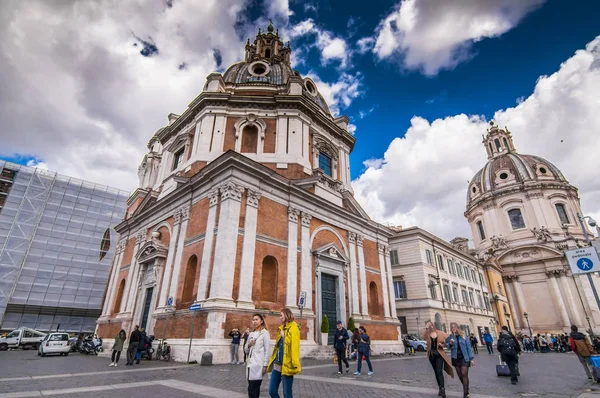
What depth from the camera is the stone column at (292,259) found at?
16016 mm

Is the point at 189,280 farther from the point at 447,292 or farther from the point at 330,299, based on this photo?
the point at 447,292

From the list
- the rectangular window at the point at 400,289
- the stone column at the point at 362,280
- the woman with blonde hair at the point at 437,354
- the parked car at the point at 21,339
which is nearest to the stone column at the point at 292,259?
the stone column at the point at 362,280

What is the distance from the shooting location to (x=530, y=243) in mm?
47062

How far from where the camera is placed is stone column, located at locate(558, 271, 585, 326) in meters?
41.6

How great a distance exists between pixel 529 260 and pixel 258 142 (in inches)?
1803

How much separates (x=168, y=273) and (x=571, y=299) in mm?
51454

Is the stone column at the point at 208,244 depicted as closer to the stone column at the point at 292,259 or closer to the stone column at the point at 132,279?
the stone column at the point at 292,259

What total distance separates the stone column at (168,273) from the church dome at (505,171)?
52680 mm

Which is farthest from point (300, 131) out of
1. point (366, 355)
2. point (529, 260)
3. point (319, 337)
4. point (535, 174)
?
point (535, 174)

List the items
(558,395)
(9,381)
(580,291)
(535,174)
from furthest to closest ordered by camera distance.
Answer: (535,174) → (580,291) → (9,381) → (558,395)

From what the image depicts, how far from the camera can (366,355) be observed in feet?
32.7

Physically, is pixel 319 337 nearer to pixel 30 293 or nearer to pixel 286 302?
pixel 286 302

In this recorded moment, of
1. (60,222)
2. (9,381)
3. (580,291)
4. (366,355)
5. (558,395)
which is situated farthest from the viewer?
(580,291)

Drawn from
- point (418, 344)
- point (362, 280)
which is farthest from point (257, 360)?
point (418, 344)
